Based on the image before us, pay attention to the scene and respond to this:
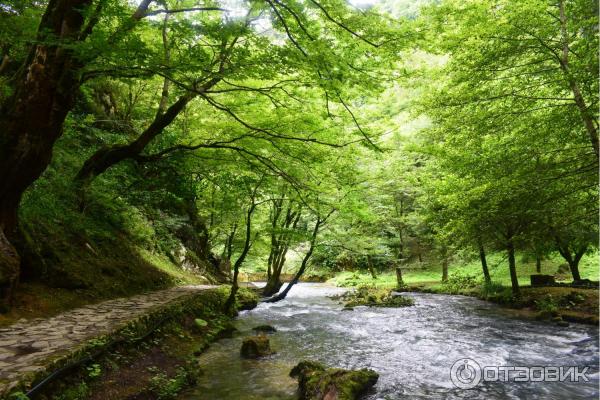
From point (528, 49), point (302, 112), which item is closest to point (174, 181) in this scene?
point (302, 112)

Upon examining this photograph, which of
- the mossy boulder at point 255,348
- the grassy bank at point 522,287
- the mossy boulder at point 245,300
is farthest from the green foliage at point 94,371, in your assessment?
the grassy bank at point 522,287

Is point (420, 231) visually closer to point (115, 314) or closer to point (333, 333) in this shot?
point (333, 333)

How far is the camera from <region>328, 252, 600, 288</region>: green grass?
2133 centimetres

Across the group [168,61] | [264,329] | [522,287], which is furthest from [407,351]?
[522,287]

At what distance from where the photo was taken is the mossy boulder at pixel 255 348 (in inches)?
320

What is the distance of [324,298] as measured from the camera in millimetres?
21469

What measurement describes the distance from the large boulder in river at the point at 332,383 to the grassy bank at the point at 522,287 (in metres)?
9.22

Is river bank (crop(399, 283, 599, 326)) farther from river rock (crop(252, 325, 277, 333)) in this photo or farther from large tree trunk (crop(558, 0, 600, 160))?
river rock (crop(252, 325, 277, 333))

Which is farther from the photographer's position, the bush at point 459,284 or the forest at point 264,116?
the bush at point 459,284

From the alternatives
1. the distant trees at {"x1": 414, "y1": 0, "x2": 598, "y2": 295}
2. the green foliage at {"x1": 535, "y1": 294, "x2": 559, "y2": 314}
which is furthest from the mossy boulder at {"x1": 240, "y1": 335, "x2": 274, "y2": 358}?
the green foliage at {"x1": 535, "y1": 294, "x2": 559, "y2": 314}

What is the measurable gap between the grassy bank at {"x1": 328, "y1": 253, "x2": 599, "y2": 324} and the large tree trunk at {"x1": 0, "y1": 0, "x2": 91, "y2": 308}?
14951 millimetres

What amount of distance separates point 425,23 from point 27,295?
8567 millimetres

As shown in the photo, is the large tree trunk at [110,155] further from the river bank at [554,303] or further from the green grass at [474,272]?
the green grass at [474,272]

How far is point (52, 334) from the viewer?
5.24 m
